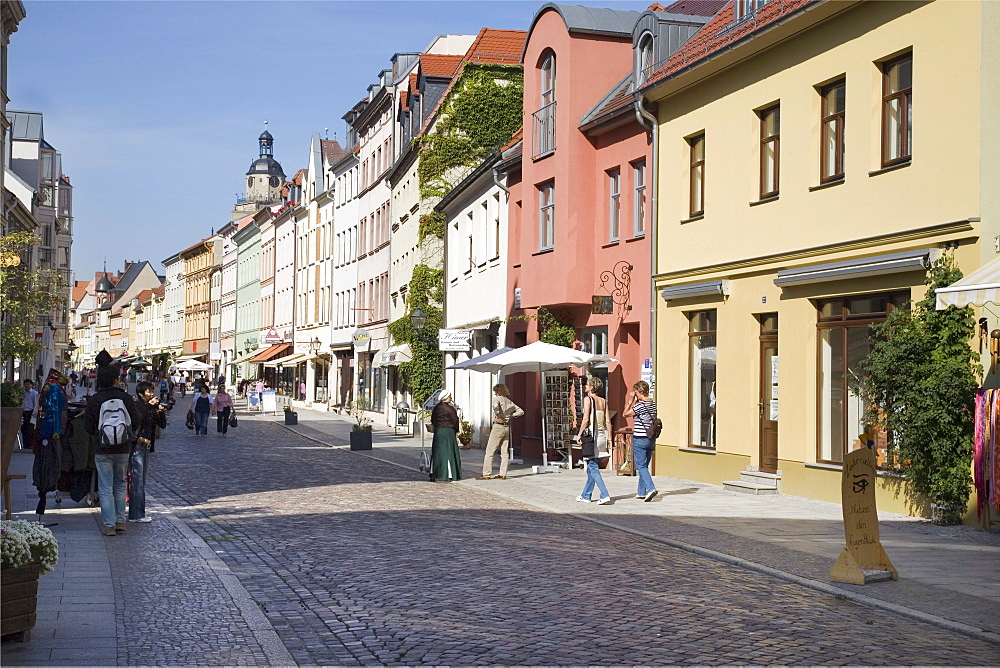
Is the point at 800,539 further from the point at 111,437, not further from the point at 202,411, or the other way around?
the point at 202,411

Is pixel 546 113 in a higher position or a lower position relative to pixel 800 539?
higher

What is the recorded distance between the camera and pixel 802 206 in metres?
19.4

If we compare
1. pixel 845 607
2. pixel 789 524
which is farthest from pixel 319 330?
pixel 845 607

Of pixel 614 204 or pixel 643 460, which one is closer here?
pixel 643 460

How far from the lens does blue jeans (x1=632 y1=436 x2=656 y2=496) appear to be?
19031 mm

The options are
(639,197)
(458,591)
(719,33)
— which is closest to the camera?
(458,591)

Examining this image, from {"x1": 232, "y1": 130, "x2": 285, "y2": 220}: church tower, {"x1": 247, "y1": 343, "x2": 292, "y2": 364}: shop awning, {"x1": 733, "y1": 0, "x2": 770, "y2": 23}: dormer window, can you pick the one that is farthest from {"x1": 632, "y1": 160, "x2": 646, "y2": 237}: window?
{"x1": 232, "y1": 130, "x2": 285, "y2": 220}: church tower

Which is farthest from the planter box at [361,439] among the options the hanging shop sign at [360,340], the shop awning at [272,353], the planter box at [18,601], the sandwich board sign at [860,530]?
the shop awning at [272,353]

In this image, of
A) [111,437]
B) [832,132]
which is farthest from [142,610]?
[832,132]

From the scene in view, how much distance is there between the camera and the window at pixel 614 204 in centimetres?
2633

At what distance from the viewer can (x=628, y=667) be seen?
7539 mm

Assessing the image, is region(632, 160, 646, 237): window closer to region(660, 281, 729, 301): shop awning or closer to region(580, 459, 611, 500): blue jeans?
region(660, 281, 729, 301): shop awning

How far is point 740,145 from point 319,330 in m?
53.4

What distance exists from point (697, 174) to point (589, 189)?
417 cm
